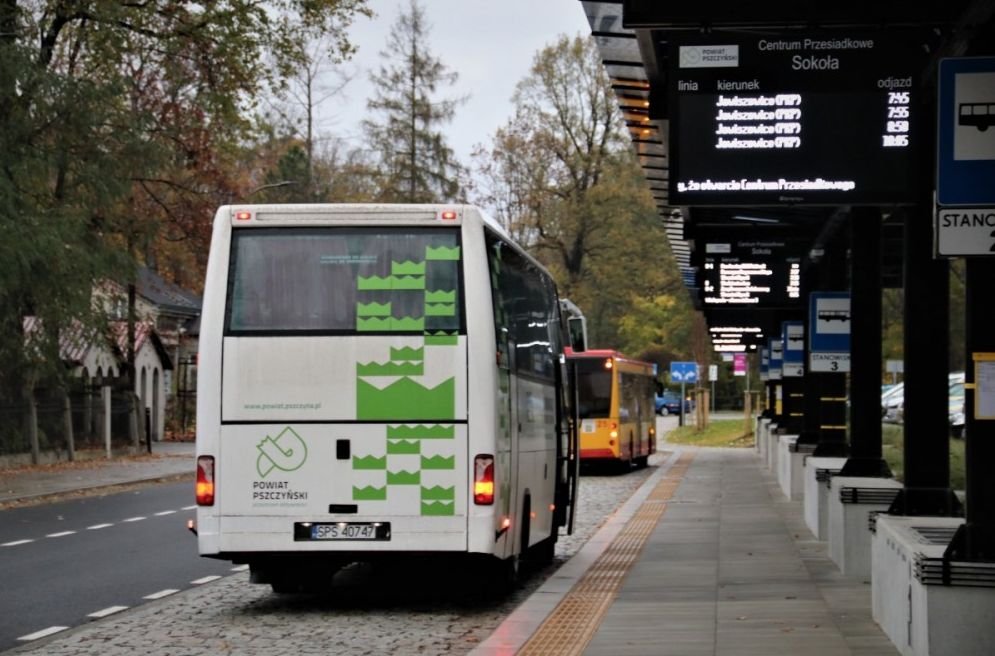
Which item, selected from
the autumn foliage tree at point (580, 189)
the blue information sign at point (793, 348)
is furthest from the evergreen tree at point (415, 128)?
the blue information sign at point (793, 348)

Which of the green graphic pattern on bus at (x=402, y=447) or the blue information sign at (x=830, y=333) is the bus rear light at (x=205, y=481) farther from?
the blue information sign at (x=830, y=333)

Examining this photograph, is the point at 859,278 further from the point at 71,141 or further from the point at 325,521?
the point at 71,141

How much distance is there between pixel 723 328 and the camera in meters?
38.9

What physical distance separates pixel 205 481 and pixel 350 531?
113 cm

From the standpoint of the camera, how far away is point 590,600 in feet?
45.0

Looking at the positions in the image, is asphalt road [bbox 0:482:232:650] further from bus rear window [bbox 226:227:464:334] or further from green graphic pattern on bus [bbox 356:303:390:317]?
green graphic pattern on bus [bbox 356:303:390:317]

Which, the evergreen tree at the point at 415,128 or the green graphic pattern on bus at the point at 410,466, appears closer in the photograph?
the green graphic pattern on bus at the point at 410,466

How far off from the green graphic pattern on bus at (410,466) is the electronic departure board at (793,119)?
2505 millimetres

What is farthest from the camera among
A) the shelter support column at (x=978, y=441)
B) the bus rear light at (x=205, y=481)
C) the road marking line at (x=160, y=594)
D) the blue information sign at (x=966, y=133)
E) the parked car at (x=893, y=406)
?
the parked car at (x=893, y=406)

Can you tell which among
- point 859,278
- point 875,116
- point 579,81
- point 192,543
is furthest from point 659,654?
point 579,81

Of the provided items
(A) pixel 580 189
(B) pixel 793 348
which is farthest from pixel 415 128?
(B) pixel 793 348

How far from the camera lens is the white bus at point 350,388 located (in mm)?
12922

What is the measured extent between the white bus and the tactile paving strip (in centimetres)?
82

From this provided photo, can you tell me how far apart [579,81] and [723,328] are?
34063 millimetres
